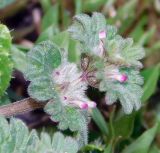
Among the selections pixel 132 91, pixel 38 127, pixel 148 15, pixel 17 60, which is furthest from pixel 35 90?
pixel 148 15

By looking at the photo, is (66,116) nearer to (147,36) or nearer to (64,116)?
(64,116)

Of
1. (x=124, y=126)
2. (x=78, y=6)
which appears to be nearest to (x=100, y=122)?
(x=124, y=126)

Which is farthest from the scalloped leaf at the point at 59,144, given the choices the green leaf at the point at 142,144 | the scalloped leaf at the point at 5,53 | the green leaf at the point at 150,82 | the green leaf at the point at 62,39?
the green leaf at the point at 150,82

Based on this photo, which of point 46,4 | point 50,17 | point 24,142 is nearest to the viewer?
point 24,142

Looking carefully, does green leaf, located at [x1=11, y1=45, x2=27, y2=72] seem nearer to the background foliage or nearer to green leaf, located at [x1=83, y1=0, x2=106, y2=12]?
the background foliage

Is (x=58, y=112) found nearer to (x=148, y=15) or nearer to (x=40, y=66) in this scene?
(x=40, y=66)

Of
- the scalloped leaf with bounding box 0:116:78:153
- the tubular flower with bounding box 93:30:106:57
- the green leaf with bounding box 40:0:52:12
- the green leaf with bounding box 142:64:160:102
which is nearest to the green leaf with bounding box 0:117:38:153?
the scalloped leaf with bounding box 0:116:78:153

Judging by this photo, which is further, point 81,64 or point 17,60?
point 17,60
